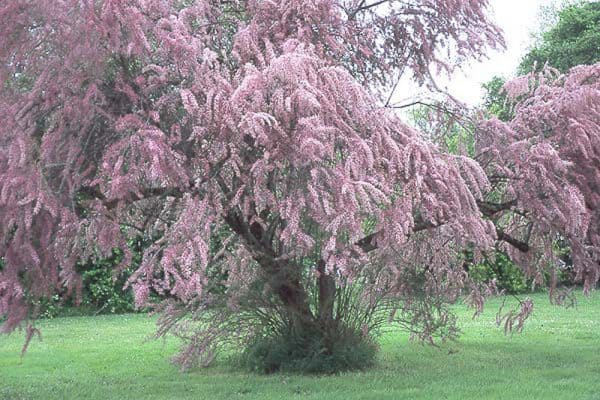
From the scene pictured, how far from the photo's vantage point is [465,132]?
8875 mm

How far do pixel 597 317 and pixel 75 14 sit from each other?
42.2ft

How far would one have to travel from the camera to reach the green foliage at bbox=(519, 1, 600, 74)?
23.6 meters

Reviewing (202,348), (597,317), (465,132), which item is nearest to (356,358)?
(202,348)

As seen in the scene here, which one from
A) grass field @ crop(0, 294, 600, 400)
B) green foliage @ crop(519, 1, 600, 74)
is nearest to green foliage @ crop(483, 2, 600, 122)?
green foliage @ crop(519, 1, 600, 74)

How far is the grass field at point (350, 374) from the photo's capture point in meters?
7.79

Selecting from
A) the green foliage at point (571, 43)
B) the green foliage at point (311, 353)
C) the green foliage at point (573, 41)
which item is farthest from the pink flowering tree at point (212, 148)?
the green foliage at point (573, 41)

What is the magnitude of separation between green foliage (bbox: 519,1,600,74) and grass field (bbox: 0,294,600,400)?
12.1 metres

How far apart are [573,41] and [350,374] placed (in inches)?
731

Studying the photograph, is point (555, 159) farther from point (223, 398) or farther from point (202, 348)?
point (202, 348)

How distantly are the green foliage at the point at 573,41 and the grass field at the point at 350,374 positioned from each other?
12.1 m

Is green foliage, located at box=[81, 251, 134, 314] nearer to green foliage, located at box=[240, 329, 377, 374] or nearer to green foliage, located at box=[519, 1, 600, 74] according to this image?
green foliage, located at box=[240, 329, 377, 374]

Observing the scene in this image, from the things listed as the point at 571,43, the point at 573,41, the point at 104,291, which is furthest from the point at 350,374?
the point at 573,41

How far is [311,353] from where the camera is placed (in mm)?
9016

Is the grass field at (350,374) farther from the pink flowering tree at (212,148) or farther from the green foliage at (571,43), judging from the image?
the green foliage at (571,43)
